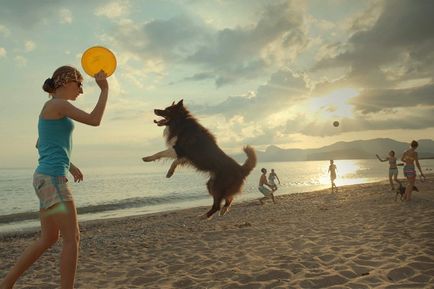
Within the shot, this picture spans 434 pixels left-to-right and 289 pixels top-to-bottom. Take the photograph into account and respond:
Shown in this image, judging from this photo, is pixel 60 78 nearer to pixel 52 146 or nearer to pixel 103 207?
pixel 52 146

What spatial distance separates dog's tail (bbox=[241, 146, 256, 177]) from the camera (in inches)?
266

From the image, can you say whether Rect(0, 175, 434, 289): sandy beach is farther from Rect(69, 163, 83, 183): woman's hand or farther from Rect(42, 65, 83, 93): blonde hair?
Rect(42, 65, 83, 93): blonde hair

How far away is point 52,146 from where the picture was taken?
10.5ft

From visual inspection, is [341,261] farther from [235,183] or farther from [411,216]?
[411,216]

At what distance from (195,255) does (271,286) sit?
251cm

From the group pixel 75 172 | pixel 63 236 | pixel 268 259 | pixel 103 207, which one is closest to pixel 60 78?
pixel 75 172

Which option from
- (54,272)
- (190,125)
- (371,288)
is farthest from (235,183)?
(54,272)

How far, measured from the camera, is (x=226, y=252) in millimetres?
7074

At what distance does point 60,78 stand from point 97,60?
1.16ft

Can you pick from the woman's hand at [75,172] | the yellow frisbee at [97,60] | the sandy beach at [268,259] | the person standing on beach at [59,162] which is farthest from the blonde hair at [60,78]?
the sandy beach at [268,259]

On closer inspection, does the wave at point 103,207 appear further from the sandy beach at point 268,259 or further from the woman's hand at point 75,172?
the woman's hand at point 75,172

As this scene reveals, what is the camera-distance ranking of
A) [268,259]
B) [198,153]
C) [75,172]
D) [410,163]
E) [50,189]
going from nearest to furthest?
1. [50,189]
2. [75,172]
3. [198,153]
4. [268,259]
5. [410,163]

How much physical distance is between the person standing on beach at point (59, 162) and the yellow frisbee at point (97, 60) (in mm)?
102

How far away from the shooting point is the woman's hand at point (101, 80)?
10.5 feet
